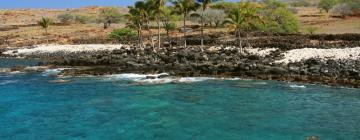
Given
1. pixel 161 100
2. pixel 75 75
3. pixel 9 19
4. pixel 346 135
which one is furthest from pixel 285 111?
pixel 9 19

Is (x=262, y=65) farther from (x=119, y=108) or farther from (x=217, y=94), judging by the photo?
(x=119, y=108)

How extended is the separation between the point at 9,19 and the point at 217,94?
170377 millimetres

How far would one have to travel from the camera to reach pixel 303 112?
38.1 meters

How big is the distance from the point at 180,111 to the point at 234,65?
2222 cm

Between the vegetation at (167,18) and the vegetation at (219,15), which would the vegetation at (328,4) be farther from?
the vegetation at (167,18)

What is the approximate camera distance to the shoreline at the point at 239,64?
52.6m

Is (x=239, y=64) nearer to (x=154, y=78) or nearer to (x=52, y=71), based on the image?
(x=154, y=78)

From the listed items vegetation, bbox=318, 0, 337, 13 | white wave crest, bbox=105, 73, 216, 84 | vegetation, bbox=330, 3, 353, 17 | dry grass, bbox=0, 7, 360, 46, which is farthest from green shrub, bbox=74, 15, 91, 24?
white wave crest, bbox=105, 73, 216, 84

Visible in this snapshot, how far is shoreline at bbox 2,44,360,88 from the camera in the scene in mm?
52594

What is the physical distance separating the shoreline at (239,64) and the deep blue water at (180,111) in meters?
3.19

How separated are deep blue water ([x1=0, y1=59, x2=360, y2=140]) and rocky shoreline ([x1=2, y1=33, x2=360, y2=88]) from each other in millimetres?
3374

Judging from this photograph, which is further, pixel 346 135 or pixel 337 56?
pixel 337 56

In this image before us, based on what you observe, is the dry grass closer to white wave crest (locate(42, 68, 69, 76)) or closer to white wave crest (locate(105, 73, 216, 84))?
white wave crest (locate(42, 68, 69, 76))

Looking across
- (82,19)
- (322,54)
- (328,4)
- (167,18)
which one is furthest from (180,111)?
(82,19)
